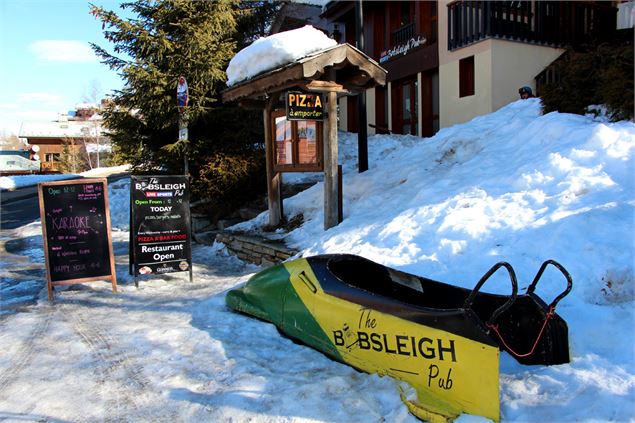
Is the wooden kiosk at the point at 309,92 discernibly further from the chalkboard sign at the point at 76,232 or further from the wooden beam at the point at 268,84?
the chalkboard sign at the point at 76,232

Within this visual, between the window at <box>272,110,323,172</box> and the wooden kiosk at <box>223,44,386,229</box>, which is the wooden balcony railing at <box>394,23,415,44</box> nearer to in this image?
the wooden kiosk at <box>223,44,386,229</box>

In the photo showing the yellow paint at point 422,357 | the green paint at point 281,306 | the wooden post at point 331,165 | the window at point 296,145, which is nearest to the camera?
the yellow paint at point 422,357

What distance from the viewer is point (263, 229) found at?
953 centimetres

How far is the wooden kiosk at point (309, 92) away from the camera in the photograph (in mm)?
7363

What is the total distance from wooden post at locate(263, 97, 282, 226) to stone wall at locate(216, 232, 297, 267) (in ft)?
2.41

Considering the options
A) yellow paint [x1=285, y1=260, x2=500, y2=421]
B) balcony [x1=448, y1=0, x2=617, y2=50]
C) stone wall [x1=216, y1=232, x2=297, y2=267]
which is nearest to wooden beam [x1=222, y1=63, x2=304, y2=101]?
stone wall [x1=216, y1=232, x2=297, y2=267]

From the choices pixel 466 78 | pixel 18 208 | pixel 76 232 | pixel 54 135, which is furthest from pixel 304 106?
pixel 54 135

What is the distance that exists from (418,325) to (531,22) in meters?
12.5

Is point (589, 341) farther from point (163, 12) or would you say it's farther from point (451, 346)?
point (163, 12)

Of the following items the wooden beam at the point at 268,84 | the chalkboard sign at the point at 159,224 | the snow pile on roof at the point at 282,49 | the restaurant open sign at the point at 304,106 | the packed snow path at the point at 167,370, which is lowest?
the packed snow path at the point at 167,370

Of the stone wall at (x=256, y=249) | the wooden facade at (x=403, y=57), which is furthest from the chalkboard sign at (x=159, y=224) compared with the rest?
the wooden facade at (x=403, y=57)

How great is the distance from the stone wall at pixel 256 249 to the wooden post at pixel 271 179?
0.73 metres

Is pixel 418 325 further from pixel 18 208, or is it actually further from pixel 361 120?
pixel 18 208

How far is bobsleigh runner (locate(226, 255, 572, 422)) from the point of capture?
2.95m
